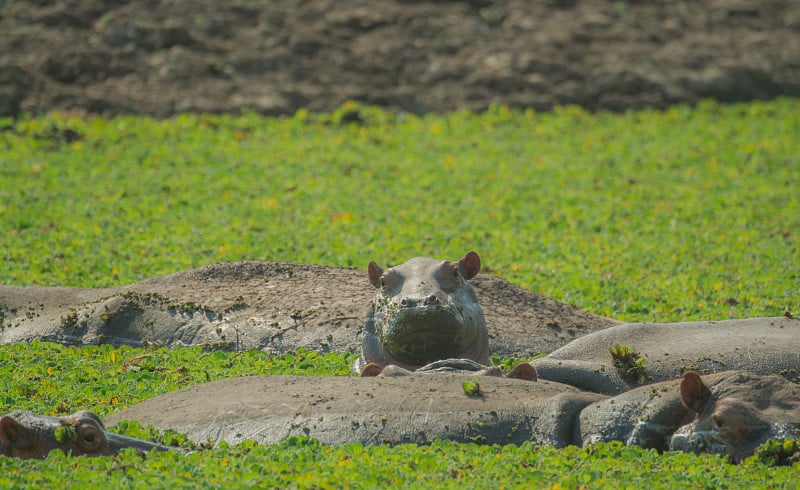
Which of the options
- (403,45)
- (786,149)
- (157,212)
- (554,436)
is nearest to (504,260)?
(157,212)

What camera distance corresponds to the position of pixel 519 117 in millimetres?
23562

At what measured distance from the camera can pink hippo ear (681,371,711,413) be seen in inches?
285

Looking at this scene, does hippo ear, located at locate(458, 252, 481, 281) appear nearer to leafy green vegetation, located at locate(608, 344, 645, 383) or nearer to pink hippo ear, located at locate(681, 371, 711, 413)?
leafy green vegetation, located at locate(608, 344, 645, 383)

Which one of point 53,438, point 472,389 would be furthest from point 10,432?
point 472,389

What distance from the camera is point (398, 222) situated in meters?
16.2

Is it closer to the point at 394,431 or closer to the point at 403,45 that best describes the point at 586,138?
the point at 403,45

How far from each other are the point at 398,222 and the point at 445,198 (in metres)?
1.86

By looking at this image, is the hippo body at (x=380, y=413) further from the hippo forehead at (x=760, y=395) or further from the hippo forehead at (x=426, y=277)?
the hippo forehead at (x=426, y=277)

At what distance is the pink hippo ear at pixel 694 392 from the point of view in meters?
7.23

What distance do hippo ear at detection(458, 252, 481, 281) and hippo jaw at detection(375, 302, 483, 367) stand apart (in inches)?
29.4

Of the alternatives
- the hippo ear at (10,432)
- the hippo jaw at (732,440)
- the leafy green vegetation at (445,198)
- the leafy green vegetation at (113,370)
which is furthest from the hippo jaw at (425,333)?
the leafy green vegetation at (445,198)

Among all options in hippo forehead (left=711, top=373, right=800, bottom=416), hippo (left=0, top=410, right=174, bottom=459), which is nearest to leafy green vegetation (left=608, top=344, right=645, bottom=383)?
hippo forehead (left=711, top=373, right=800, bottom=416)

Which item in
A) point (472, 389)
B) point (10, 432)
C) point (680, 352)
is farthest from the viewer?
point (680, 352)

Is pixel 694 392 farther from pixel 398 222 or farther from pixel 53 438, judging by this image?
pixel 398 222
